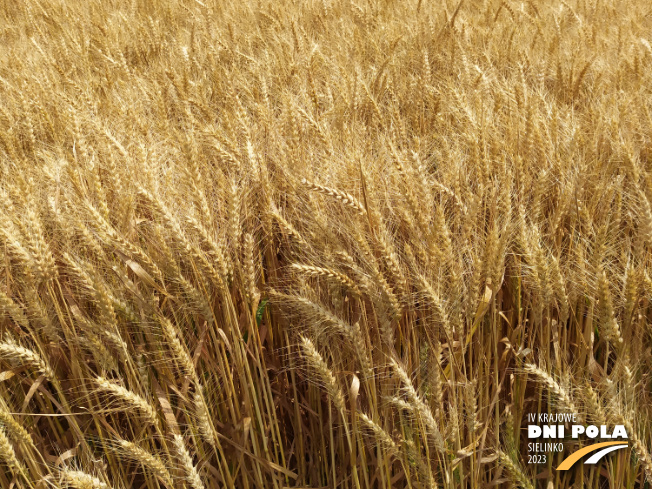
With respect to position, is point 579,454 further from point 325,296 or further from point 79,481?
point 79,481

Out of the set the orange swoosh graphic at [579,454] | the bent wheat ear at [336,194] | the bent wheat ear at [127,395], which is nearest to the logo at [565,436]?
the orange swoosh graphic at [579,454]

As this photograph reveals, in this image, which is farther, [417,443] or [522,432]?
[522,432]

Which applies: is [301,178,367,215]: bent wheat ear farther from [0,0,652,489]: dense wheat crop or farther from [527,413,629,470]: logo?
[527,413,629,470]: logo

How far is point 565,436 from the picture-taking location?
126cm

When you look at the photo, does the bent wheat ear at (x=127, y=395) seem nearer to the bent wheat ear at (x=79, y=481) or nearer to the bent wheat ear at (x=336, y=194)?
the bent wheat ear at (x=79, y=481)

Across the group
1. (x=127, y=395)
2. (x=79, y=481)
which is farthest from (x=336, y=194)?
(x=79, y=481)

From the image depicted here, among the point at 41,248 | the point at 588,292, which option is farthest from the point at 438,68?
the point at 41,248

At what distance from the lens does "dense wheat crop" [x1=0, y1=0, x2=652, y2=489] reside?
1.14 meters

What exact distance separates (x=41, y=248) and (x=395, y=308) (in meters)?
0.77

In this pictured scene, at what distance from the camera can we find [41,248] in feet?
3.93

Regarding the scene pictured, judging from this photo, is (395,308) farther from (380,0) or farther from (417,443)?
(380,0)

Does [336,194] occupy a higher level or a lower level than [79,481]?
higher

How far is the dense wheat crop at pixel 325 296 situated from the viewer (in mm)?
1141

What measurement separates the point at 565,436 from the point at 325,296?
0.63 metres
